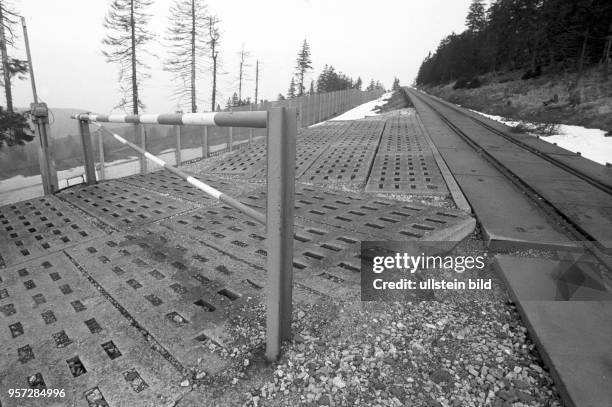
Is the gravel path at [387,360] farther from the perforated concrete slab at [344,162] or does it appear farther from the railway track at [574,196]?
the perforated concrete slab at [344,162]

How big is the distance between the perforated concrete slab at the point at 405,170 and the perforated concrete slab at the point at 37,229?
3.74 m

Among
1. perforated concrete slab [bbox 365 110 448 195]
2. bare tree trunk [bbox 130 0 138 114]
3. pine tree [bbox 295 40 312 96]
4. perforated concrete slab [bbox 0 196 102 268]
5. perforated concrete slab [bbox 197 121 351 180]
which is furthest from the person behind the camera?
pine tree [bbox 295 40 312 96]

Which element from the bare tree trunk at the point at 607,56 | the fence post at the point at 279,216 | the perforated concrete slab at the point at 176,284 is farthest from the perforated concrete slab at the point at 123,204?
the bare tree trunk at the point at 607,56

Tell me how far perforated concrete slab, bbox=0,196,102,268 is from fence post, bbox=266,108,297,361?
2.69 metres

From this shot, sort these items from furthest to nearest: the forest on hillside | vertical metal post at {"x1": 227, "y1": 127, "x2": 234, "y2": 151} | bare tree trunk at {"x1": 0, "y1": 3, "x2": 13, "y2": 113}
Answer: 1. the forest on hillside
2. bare tree trunk at {"x1": 0, "y1": 3, "x2": 13, "y2": 113}
3. vertical metal post at {"x1": 227, "y1": 127, "x2": 234, "y2": 151}

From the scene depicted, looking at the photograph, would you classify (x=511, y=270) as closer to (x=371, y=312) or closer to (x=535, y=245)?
(x=535, y=245)

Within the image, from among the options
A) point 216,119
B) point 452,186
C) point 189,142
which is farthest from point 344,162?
point 189,142

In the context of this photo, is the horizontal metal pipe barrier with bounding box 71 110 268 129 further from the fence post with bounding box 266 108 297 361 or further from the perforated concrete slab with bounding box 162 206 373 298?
the perforated concrete slab with bounding box 162 206 373 298

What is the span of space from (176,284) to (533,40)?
5069cm

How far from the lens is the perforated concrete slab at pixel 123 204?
3947mm

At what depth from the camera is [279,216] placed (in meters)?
1.62

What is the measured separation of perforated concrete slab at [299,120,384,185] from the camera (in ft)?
18.6

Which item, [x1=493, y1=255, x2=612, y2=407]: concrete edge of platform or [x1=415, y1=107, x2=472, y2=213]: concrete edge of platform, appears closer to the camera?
[x1=493, y1=255, x2=612, y2=407]: concrete edge of platform

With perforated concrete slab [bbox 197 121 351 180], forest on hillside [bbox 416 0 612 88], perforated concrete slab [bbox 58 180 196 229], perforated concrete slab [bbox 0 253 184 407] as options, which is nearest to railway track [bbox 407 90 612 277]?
perforated concrete slab [bbox 0 253 184 407]
